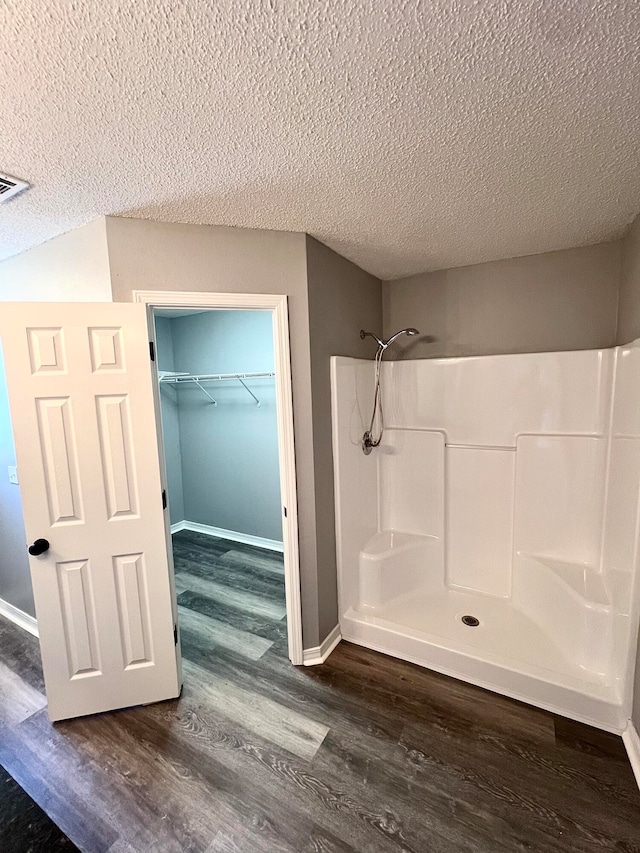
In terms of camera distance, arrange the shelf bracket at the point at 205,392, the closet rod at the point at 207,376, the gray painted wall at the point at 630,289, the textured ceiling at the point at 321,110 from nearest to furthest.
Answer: the textured ceiling at the point at 321,110
the gray painted wall at the point at 630,289
the closet rod at the point at 207,376
the shelf bracket at the point at 205,392

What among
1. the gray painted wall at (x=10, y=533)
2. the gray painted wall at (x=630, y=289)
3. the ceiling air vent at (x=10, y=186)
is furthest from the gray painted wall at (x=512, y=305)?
the gray painted wall at (x=10, y=533)

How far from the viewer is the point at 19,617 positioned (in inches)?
101

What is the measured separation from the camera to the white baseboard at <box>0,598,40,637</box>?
249 cm

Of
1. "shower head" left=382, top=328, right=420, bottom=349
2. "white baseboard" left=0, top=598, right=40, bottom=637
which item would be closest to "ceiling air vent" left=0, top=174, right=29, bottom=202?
"shower head" left=382, top=328, right=420, bottom=349

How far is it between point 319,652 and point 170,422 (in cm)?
296

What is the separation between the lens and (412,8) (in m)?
0.76

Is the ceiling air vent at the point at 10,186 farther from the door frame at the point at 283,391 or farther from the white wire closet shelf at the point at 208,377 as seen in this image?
the white wire closet shelf at the point at 208,377

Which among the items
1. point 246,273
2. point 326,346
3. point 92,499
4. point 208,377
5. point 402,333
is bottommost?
point 92,499

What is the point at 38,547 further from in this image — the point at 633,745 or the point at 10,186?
the point at 633,745

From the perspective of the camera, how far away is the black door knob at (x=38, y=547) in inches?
65.4

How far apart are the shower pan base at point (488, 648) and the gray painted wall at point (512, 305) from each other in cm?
177

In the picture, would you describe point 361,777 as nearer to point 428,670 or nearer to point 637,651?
point 428,670

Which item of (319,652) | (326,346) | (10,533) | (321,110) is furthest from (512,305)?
(10,533)

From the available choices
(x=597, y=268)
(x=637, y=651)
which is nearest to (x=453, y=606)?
Answer: (x=637, y=651)
